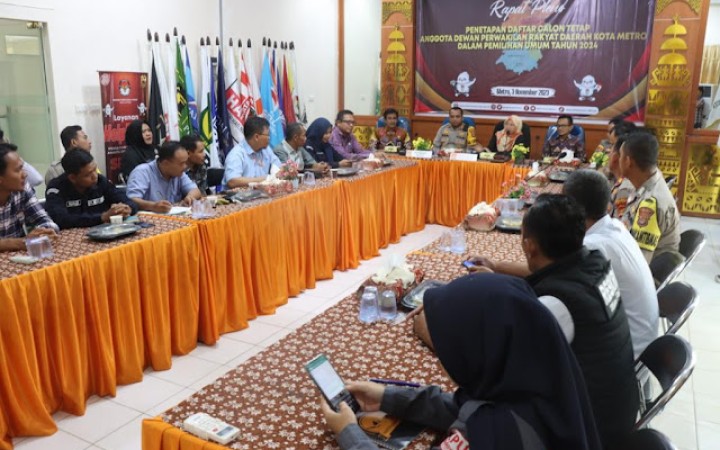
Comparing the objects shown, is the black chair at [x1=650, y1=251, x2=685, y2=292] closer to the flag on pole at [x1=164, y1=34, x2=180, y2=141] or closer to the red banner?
the red banner

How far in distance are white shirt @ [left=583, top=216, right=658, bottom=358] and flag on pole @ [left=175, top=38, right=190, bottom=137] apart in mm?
4829

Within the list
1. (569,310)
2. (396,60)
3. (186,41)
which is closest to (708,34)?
(396,60)

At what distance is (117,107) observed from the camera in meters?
5.11

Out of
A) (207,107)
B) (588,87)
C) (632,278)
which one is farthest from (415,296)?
(588,87)

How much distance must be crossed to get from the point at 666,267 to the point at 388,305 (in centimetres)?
141

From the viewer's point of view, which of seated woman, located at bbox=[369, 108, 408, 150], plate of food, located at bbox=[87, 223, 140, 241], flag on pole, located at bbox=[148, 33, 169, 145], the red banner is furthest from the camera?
seated woman, located at bbox=[369, 108, 408, 150]

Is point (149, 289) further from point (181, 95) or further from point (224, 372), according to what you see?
point (181, 95)

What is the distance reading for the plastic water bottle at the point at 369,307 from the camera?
6.28 ft

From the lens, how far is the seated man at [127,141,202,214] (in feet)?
12.4

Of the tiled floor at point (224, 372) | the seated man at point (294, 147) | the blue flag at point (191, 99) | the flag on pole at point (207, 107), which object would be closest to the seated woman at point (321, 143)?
the seated man at point (294, 147)

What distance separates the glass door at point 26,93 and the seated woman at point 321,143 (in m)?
2.42

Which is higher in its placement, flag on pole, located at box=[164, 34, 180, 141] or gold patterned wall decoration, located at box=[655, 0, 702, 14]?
gold patterned wall decoration, located at box=[655, 0, 702, 14]

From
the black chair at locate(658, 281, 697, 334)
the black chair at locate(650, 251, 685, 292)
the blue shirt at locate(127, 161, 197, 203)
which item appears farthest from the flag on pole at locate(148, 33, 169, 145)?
the black chair at locate(658, 281, 697, 334)

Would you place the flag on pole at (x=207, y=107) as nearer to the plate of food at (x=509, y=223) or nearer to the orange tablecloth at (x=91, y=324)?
the orange tablecloth at (x=91, y=324)
